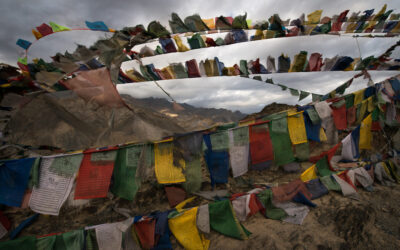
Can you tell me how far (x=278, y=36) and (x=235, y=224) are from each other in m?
5.39

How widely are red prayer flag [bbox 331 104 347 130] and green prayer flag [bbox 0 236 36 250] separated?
7.81 m

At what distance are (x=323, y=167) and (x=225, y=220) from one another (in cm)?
372

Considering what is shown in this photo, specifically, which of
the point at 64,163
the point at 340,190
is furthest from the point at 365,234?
the point at 64,163

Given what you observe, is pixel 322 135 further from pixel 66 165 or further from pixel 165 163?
pixel 66 165

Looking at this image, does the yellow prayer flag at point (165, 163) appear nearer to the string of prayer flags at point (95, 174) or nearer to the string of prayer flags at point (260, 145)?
the string of prayer flags at point (95, 174)

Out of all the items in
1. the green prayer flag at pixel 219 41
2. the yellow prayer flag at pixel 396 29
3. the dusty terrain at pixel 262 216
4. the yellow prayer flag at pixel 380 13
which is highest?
the yellow prayer flag at pixel 380 13

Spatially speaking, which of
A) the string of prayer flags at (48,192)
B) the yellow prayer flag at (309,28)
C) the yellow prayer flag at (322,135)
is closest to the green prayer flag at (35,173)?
the string of prayer flags at (48,192)

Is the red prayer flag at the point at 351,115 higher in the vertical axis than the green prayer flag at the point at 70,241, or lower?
higher

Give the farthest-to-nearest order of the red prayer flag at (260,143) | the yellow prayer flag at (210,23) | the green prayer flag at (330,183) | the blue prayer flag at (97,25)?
the green prayer flag at (330,183) → the red prayer flag at (260,143) → the yellow prayer flag at (210,23) → the blue prayer flag at (97,25)

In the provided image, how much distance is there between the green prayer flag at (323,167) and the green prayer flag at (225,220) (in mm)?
3216

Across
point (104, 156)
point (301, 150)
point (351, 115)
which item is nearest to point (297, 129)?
point (301, 150)

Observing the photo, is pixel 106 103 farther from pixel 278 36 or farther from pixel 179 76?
pixel 278 36

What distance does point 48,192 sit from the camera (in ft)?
11.0

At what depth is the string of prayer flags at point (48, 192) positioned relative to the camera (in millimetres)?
3338
